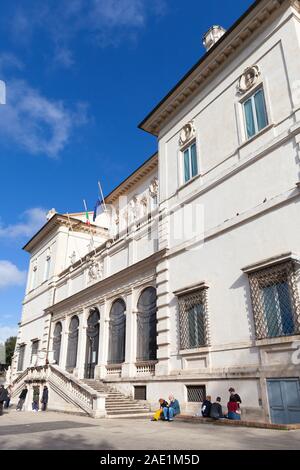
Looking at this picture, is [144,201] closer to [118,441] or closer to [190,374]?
[190,374]

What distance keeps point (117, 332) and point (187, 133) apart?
1185 centimetres

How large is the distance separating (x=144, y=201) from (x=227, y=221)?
→ 42.7 ft

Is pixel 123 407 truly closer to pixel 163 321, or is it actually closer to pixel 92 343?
pixel 163 321

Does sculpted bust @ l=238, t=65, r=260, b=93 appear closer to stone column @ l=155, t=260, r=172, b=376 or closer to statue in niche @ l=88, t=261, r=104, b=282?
stone column @ l=155, t=260, r=172, b=376

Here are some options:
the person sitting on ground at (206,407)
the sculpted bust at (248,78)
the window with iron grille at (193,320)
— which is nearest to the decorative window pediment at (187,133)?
the sculpted bust at (248,78)

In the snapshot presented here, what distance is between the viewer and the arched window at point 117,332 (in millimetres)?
21750

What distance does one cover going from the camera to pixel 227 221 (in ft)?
50.7

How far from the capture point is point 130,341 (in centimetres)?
2045

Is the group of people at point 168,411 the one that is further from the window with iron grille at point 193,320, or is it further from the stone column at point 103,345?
the stone column at point 103,345

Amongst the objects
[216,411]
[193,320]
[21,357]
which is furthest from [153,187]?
[21,357]

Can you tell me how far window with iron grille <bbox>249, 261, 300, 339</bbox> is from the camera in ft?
39.2

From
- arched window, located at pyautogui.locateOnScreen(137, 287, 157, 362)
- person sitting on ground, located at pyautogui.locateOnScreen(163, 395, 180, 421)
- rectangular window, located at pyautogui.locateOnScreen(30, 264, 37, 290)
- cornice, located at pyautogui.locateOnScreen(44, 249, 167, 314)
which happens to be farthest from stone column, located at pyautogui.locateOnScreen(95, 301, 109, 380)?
rectangular window, located at pyautogui.locateOnScreen(30, 264, 37, 290)
